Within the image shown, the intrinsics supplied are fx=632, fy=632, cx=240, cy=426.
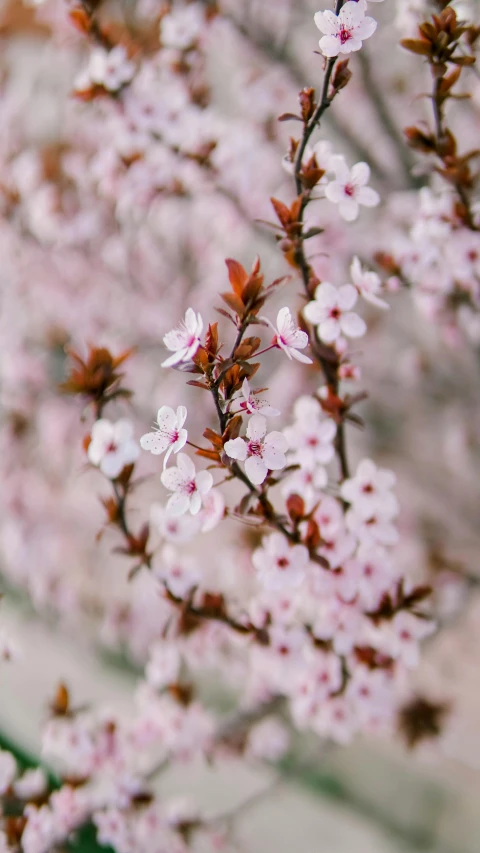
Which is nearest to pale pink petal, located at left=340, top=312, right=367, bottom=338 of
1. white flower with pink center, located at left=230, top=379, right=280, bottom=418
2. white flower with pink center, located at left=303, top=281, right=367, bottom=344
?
white flower with pink center, located at left=303, top=281, right=367, bottom=344

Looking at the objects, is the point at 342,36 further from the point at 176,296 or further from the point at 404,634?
the point at 176,296

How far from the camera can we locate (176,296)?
301 cm

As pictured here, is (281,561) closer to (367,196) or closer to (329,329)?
(329,329)

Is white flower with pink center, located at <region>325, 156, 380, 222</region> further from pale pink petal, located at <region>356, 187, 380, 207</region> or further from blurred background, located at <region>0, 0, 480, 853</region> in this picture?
blurred background, located at <region>0, 0, 480, 853</region>

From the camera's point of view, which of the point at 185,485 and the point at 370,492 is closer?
the point at 185,485

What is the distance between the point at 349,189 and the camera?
0.98m

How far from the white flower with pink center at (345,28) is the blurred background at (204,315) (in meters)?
0.70

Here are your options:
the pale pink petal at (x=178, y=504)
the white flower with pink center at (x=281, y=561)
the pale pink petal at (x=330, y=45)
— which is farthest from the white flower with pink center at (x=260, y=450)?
the pale pink petal at (x=330, y=45)

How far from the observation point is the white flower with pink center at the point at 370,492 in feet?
3.55

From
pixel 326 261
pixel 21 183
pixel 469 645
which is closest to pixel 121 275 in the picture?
pixel 21 183

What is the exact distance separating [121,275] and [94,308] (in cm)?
19

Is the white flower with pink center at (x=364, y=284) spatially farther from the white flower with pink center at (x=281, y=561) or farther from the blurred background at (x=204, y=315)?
the blurred background at (x=204, y=315)

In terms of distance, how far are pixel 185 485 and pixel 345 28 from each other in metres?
0.67

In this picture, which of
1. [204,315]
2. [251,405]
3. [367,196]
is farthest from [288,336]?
[204,315]
